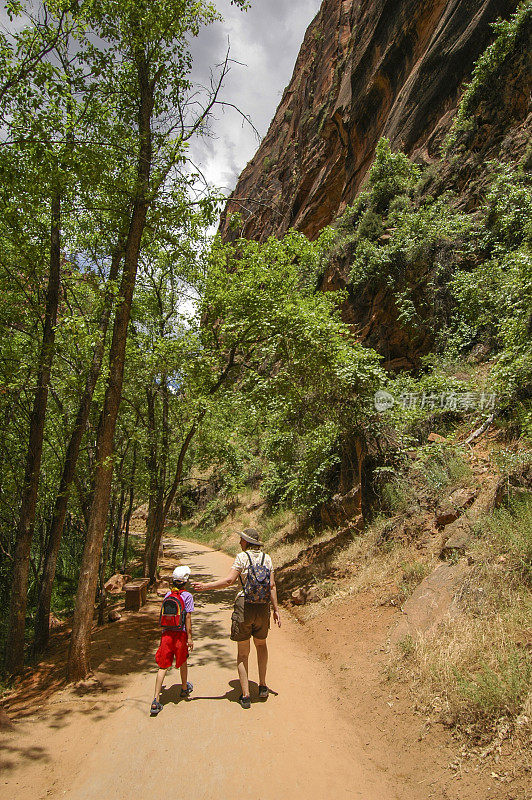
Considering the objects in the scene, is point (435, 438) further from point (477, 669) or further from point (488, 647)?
point (477, 669)

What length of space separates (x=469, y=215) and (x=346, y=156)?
510 inches

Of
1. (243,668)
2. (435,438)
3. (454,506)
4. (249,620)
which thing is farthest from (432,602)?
(435,438)

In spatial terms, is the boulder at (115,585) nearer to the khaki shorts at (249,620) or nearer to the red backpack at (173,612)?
the red backpack at (173,612)

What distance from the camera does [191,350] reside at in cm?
1022

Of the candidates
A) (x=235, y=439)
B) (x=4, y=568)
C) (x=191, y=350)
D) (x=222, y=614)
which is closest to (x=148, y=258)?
(x=191, y=350)

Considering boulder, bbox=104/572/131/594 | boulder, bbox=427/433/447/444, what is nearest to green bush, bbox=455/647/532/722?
boulder, bbox=427/433/447/444

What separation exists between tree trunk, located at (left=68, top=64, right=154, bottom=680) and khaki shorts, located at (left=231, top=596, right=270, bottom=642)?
1.96 metres

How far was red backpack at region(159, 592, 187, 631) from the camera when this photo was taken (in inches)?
188

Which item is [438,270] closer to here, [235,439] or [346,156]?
[235,439]

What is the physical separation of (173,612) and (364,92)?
24.5 metres

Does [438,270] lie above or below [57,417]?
above

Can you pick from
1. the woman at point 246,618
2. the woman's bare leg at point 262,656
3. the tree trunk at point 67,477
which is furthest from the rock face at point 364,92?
the woman's bare leg at point 262,656

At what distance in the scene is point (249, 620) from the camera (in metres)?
→ 4.69

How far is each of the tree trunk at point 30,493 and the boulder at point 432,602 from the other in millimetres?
5887
